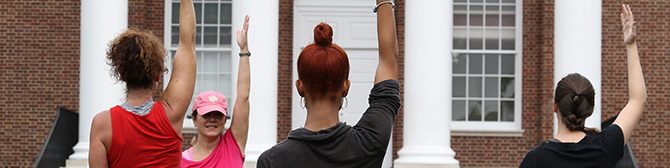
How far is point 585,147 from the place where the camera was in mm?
4879

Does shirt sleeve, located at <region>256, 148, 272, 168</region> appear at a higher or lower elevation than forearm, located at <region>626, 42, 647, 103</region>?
lower

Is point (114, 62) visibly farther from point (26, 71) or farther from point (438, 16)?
point (26, 71)

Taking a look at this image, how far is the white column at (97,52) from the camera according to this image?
1558 cm

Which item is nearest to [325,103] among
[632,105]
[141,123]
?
[141,123]

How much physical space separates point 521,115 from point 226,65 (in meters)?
4.60

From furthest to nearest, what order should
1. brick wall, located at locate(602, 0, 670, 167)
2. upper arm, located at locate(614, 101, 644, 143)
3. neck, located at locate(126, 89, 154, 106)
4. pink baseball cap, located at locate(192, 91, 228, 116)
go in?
1. brick wall, located at locate(602, 0, 670, 167)
2. pink baseball cap, located at locate(192, 91, 228, 116)
3. upper arm, located at locate(614, 101, 644, 143)
4. neck, located at locate(126, 89, 154, 106)

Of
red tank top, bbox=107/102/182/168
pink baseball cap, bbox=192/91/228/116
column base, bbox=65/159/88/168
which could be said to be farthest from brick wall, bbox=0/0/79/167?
red tank top, bbox=107/102/182/168

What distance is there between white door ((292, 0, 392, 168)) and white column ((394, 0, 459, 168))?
296 cm

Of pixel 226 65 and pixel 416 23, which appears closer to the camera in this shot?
pixel 416 23

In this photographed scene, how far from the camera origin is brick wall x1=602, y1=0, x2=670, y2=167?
18.3m

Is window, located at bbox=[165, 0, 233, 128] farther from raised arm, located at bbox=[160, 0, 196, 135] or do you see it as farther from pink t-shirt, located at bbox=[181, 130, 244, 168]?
raised arm, located at bbox=[160, 0, 196, 135]

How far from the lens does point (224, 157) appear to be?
5.83 m

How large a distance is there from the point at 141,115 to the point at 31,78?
49.1ft

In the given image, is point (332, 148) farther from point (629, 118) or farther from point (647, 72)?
point (647, 72)
